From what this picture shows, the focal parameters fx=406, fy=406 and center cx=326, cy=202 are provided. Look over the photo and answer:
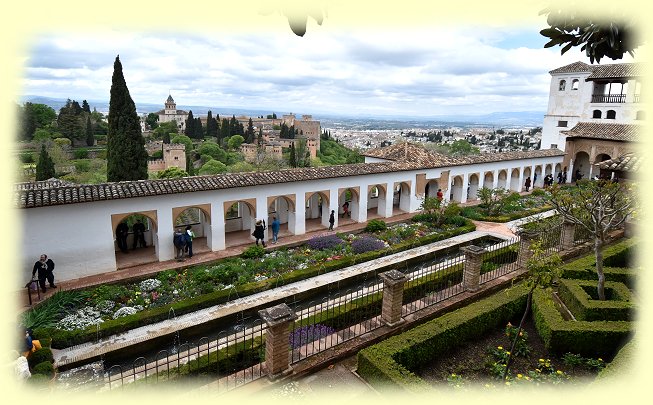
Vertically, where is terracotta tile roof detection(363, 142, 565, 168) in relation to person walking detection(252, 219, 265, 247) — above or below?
above

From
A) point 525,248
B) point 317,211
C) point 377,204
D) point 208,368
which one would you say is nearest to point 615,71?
point 377,204

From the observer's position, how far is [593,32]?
118 inches

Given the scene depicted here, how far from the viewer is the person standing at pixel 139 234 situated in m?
A: 13.8

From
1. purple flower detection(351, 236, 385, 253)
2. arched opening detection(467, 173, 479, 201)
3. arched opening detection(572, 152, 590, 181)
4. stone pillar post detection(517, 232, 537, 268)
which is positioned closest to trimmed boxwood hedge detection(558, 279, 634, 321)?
stone pillar post detection(517, 232, 537, 268)

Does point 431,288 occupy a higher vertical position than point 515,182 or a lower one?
lower

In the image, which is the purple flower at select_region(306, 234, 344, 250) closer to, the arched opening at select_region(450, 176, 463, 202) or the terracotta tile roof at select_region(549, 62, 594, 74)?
the arched opening at select_region(450, 176, 463, 202)

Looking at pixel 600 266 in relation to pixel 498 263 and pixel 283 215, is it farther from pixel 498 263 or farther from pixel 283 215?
pixel 283 215

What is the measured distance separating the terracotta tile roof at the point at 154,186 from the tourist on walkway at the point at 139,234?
1.76 m

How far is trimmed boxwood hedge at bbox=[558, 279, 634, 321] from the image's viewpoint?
757 cm

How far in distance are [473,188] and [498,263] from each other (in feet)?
46.5

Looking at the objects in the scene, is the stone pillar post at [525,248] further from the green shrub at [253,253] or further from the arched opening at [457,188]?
the arched opening at [457,188]

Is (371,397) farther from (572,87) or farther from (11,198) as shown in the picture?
(572,87)

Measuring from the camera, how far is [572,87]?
29.8 metres

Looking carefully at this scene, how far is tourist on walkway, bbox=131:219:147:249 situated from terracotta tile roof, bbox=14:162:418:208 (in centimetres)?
176
